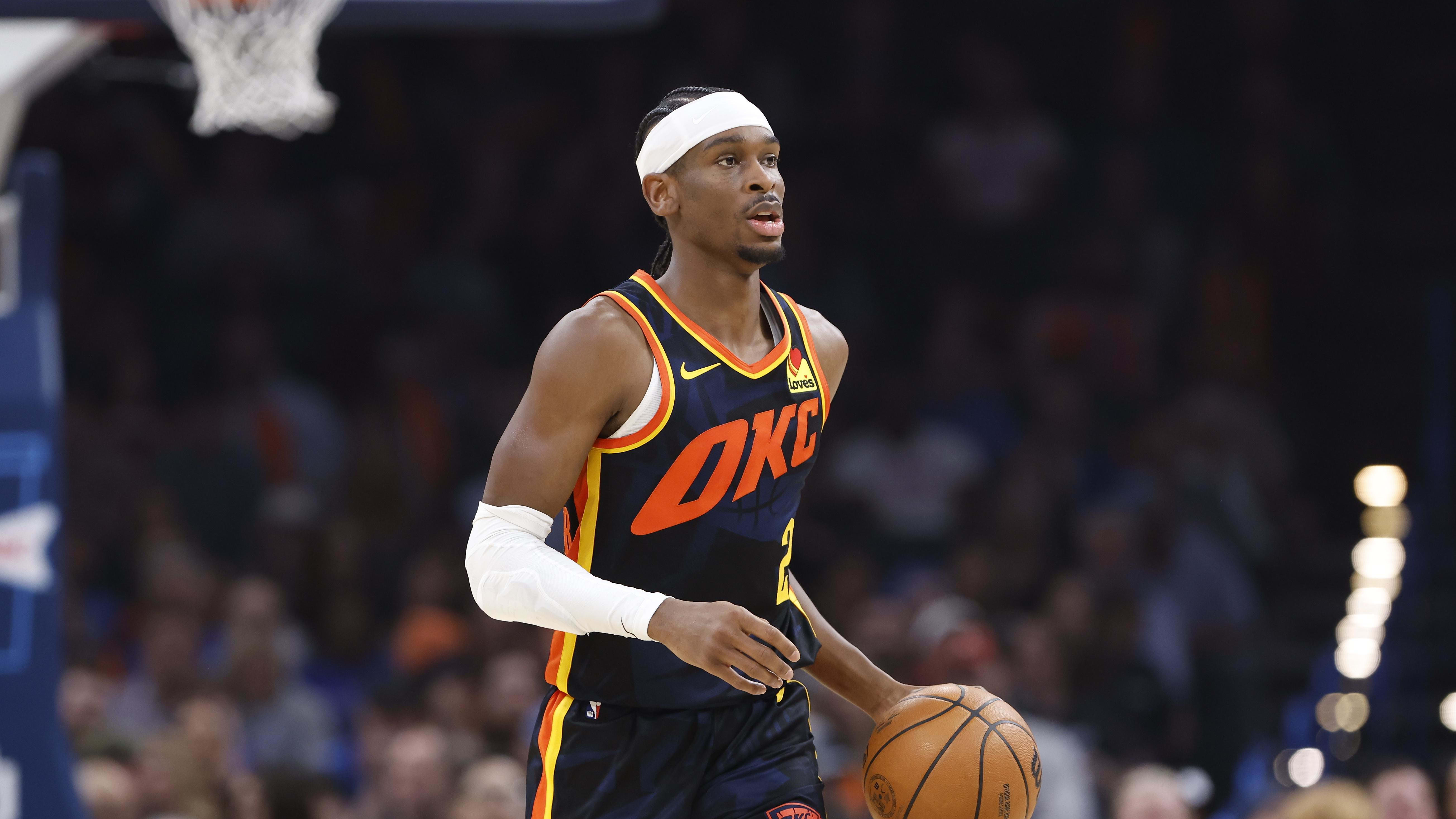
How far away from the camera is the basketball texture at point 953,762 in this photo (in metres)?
3.31

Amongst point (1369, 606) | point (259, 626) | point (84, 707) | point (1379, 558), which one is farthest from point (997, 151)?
point (84, 707)

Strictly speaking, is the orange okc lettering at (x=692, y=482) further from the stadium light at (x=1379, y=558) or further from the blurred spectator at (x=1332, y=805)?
the stadium light at (x=1379, y=558)

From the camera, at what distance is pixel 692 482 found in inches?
127

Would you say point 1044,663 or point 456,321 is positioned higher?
point 456,321

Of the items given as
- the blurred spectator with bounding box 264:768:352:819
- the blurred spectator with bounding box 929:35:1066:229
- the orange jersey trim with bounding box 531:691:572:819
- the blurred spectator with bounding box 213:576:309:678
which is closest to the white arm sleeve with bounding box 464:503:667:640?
the orange jersey trim with bounding box 531:691:572:819

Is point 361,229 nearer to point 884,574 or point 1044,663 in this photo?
point 884,574

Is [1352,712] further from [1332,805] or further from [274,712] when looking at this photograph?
[274,712]

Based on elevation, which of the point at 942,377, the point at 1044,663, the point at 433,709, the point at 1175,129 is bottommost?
the point at 433,709

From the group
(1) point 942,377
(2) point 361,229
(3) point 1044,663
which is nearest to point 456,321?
(2) point 361,229

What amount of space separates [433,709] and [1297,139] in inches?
256

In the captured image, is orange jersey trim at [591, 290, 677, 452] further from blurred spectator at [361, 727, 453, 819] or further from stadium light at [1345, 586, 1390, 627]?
stadium light at [1345, 586, 1390, 627]

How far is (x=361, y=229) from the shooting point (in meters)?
11.2

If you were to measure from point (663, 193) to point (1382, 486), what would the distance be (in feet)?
23.0

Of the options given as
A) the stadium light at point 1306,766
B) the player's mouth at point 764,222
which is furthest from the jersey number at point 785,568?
the stadium light at point 1306,766
